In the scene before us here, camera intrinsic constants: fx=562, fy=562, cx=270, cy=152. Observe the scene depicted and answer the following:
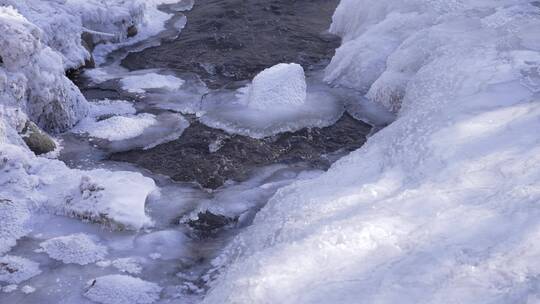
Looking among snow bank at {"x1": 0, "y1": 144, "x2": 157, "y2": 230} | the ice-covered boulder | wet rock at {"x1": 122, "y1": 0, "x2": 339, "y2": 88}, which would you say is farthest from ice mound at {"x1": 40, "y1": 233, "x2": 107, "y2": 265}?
wet rock at {"x1": 122, "y1": 0, "x2": 339, "y2": 88}

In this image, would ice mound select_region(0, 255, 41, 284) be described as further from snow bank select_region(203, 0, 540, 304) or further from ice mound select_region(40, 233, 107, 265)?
snow bank select_region(203, 0, 540, 304)

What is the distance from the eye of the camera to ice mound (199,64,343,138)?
7730 mm

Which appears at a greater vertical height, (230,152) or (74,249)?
(74,249)

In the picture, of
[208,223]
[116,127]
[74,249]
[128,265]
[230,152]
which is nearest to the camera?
[128,265]

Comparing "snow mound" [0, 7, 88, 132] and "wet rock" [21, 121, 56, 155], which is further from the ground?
"snow mound" [0, 7, 88, 132]

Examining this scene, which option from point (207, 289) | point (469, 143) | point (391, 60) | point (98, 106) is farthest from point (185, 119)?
point (469, 143)

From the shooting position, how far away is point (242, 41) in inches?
444

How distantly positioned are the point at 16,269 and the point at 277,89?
15.0 feet

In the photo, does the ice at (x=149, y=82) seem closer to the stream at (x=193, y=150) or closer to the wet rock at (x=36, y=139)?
the stream at (x=193, y=150)

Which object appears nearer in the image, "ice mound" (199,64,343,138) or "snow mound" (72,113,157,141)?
"snow mound" (72,113,157,141)

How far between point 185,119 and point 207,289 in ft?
12.5

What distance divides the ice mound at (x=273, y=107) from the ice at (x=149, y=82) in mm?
853

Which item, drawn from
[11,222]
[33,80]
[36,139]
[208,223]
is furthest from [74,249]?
[33,80]

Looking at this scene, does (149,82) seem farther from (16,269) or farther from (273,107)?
(16,269)
